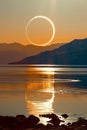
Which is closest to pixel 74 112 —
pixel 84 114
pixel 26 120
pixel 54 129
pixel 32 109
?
pixel 84 114

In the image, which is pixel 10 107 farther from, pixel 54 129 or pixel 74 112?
pixel 54 129

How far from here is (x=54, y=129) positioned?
30094mm

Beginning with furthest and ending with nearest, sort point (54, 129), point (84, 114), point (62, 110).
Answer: point (62, 110), point (84, 114), point (54, 129)

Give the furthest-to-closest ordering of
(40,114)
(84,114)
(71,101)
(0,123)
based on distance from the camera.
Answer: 1. (71,101)
2. (84,114)
3. (40,114)
4. (0,123)

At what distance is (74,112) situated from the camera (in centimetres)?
4891

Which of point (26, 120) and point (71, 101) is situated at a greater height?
point (71, 101)

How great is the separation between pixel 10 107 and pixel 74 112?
9.88 m

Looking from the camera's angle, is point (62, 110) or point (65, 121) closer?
point (65, 121)

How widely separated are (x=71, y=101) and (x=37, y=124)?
2735 cm

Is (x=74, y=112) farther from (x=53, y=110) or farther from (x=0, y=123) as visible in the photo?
(x=0, y=123)

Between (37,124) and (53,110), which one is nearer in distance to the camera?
(37,124)

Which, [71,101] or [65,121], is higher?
[71,101]

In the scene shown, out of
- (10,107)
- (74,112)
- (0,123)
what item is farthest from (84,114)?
A: (0,123)

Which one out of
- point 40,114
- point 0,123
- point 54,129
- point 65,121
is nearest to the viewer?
point 54,129
